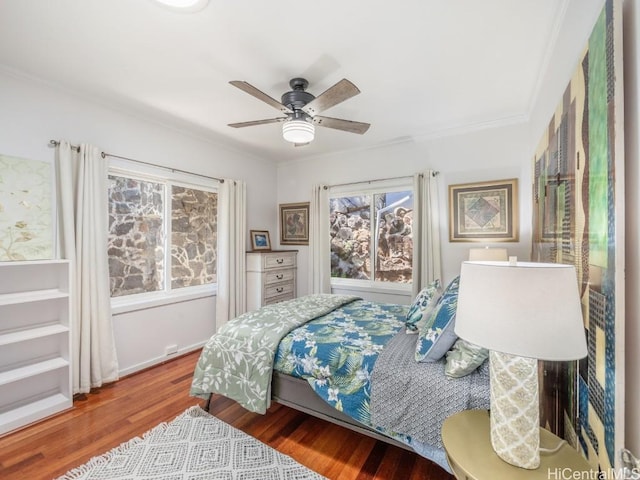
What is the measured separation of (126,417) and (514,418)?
2.61 metres

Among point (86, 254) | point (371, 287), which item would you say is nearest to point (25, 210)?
point (86, 254)

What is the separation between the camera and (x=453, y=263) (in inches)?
138

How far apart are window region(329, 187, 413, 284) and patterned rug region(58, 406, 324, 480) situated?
2583mm

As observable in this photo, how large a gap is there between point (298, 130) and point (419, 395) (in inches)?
75.3

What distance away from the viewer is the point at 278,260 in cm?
435

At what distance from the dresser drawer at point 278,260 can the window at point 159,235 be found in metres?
0.68

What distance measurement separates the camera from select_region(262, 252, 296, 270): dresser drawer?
13.6 feet

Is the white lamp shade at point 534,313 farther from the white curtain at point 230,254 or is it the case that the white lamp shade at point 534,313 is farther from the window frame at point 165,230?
the white curtain at point 230,254

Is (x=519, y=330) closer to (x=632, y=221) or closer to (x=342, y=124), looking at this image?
(x=632, y=221)

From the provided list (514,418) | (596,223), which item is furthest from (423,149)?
(514,418)

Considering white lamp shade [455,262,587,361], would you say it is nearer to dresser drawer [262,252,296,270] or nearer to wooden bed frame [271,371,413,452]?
wooden bed frame [271,371,413,452]

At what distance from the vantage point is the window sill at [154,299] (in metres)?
3.01

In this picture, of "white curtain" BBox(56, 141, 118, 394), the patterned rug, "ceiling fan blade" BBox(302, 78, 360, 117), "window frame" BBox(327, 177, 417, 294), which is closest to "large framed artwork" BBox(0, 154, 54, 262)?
"white curtain" BBox(56, 141, 118, 394)

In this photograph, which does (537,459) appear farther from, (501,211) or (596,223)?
(501,211)
